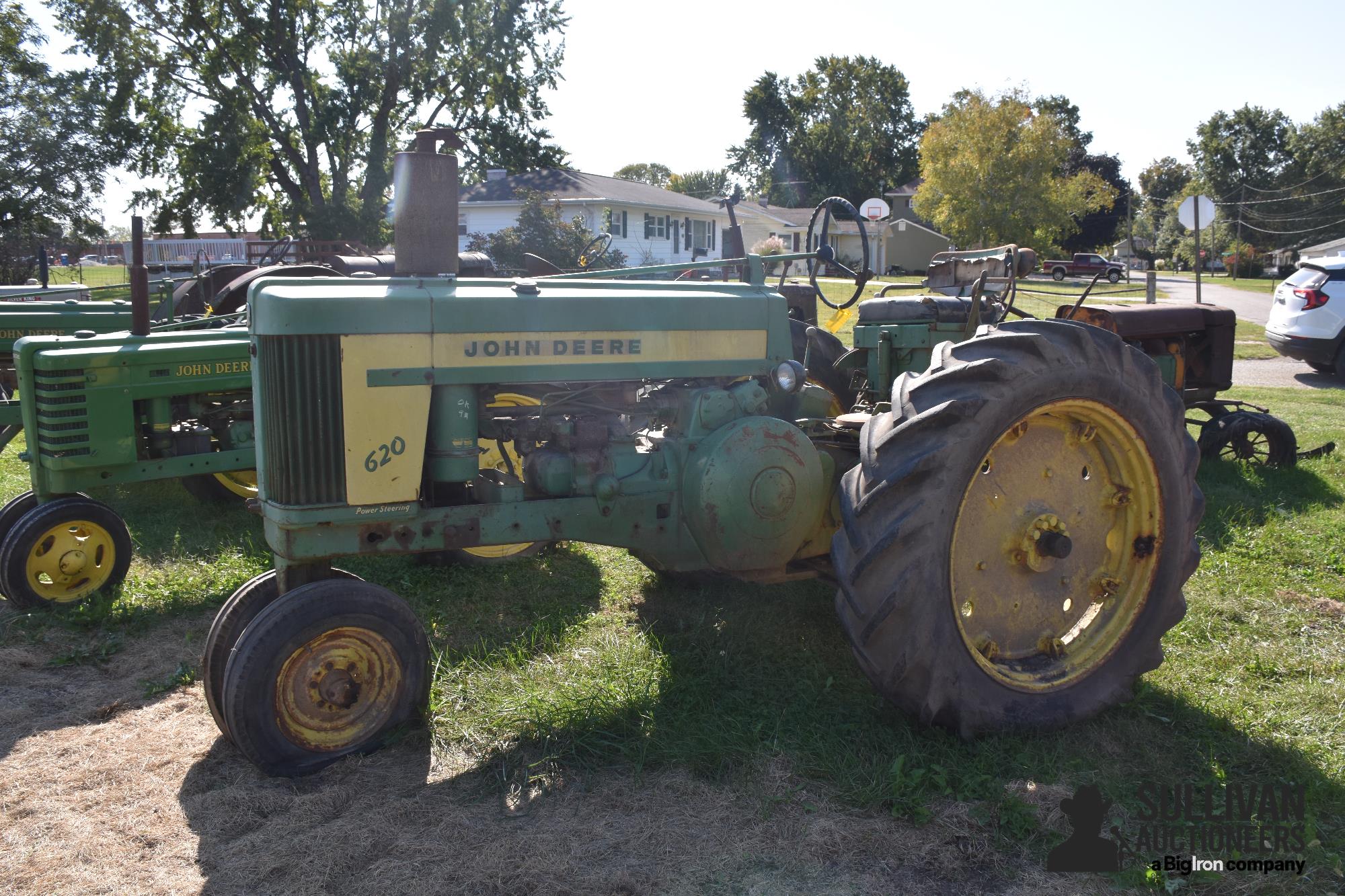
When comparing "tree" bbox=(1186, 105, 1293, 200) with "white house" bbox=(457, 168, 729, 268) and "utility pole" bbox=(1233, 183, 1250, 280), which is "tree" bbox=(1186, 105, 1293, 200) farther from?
"white house" bbox=(457, 168, 729, 268)

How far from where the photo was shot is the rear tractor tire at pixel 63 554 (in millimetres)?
5012

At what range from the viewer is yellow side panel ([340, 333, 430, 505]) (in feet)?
10.9

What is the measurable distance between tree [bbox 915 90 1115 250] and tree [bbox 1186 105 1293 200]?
3498 cm

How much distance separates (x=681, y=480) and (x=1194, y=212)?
42.1ft

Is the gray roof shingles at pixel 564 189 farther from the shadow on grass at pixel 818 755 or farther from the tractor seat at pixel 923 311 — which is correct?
the shadow on grass at pixel 818 755

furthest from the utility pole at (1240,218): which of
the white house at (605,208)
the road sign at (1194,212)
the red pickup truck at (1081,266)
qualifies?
the road sign at (1194,212)

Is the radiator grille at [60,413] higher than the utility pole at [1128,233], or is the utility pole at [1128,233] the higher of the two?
the utility pole at [1128,233]

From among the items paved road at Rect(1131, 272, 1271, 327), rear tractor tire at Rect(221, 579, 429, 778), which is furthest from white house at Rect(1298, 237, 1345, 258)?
rear tractor tire at Rect(221, 579, 429, 778)

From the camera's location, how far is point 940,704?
323 cm

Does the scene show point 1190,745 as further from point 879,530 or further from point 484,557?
point 484,557

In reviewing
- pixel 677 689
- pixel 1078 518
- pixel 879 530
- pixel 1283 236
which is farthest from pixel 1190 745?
pixel 1283 236

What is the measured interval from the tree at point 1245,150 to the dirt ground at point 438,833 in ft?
242

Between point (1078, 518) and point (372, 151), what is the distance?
3016cm

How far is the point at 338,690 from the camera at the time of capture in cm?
334
